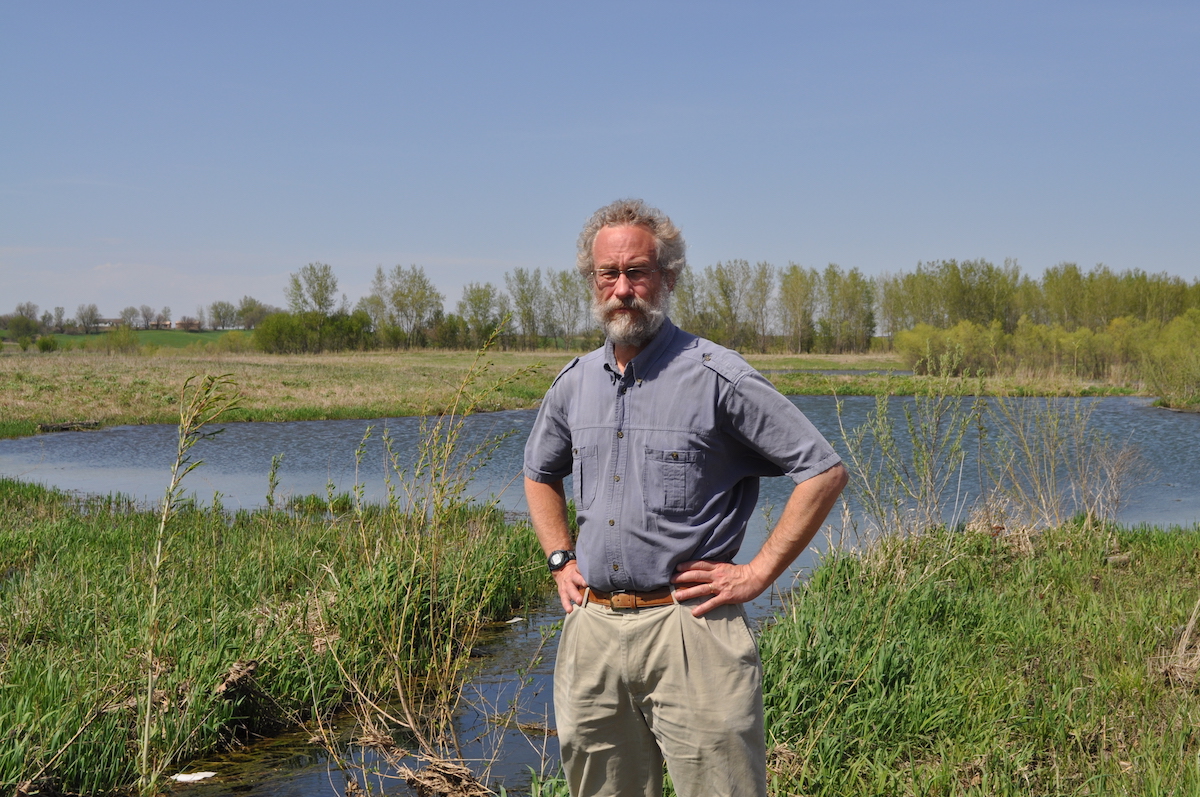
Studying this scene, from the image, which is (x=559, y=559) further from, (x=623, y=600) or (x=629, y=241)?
(x=629, y=241)

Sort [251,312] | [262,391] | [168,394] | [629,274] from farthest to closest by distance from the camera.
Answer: [251,312], [262,391], [168,394], [629,274]

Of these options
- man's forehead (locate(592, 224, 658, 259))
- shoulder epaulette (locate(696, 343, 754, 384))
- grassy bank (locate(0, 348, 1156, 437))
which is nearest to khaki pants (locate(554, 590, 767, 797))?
shoulder epaulette (locate(696, 343, 754, 384))

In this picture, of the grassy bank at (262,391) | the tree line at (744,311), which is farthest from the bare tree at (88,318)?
the grassy bank at (262,391)

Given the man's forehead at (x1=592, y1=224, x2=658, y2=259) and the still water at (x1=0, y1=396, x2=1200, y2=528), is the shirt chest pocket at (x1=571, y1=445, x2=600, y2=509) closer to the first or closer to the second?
the man's forehead at (x1=592, y1=224, x2=658, y2=259)

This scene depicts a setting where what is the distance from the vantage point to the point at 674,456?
2.39 m

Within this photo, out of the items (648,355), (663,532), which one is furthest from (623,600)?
(648,355)

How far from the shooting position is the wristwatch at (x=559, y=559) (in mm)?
2666

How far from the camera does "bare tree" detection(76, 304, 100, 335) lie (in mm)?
100562

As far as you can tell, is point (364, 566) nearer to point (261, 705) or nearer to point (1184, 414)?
point (261, 705)

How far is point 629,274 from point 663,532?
730mm

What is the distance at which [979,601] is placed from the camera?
5.96 metres

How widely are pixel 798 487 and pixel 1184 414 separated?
3246 cm

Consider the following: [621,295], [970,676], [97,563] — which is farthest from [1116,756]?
[97,563]

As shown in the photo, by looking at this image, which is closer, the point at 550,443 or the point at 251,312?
the point at 550,443
